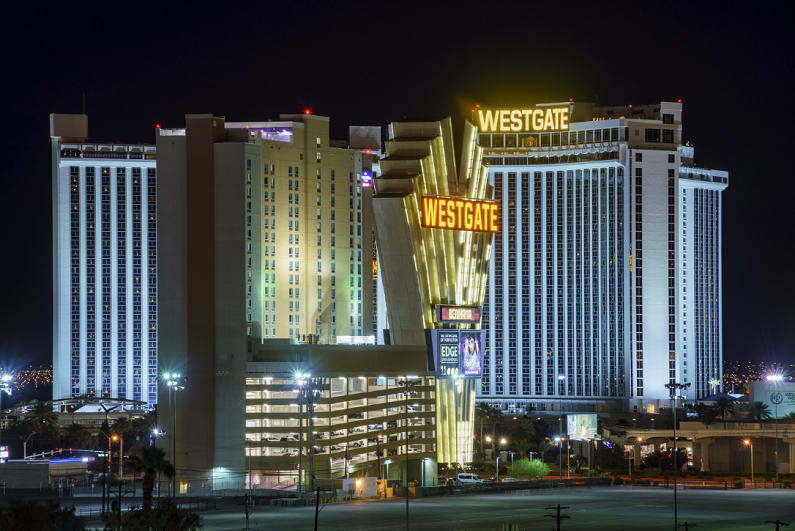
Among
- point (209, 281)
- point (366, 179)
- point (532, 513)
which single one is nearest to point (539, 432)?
point (366, 179)

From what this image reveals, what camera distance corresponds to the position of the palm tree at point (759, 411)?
179 metres

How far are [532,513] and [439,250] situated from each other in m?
63.8

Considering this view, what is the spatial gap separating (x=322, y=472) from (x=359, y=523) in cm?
5014

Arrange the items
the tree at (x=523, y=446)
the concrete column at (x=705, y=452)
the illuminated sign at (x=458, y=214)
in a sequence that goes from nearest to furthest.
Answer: the illuminated sign at (x=458, y=214), the tree at (x=523, y=446), the concrete column at (x=705, y=452)

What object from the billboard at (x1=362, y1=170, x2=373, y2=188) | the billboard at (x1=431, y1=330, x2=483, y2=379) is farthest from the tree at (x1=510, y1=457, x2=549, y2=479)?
the billboard at (x1=362, y1=170, x2=373, y2=188)

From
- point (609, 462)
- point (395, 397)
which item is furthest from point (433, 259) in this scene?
point (609, 462)

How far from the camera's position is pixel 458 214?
15525 centimetres

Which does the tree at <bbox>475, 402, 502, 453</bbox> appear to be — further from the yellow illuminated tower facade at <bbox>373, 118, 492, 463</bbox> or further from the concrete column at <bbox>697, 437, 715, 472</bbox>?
the concrete column at <bbox>697, 437, 715, 472</bbox>

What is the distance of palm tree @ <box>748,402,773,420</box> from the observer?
17854 centimetres

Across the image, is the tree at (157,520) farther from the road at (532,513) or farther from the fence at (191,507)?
the fence at (191,507)

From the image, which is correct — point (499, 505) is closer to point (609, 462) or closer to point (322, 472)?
point (322, 472)

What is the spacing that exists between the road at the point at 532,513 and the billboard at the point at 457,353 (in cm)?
3967

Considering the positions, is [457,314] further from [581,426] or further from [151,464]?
[151,464]

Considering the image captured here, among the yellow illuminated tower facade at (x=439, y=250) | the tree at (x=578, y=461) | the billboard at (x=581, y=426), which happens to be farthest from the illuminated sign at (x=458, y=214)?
the tree at (x=578, y=461)
